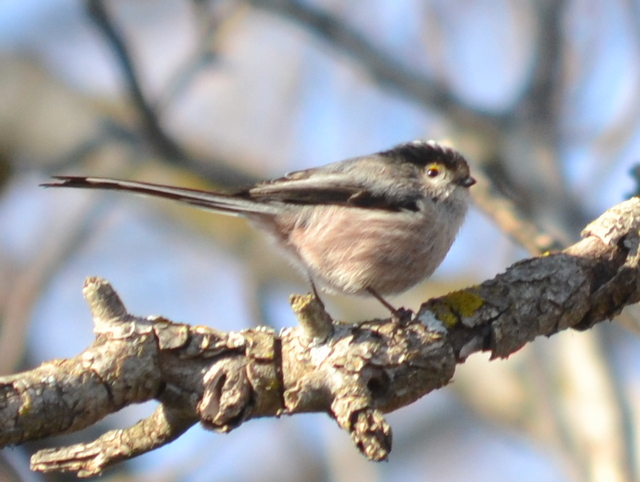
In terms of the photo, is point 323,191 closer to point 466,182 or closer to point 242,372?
point 466,182

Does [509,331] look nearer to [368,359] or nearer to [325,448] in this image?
[368,359]

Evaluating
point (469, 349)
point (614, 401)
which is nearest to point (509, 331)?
point (469, 349)

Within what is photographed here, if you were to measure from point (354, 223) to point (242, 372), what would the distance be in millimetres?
1336

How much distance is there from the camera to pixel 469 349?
254 centimetres

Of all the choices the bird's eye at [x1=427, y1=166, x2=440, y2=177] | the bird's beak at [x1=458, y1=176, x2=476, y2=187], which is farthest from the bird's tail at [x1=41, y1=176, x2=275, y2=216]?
the bird's beak at [x1=458, y1=176, x2=476, y2=187]

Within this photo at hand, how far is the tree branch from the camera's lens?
6.47ft

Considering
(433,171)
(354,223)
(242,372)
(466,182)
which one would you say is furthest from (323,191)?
(242,372)

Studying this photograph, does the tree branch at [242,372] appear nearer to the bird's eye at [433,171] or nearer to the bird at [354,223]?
the bird at [354,223]

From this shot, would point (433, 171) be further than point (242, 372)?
Yes

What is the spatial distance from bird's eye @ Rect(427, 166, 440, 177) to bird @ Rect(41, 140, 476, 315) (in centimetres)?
14

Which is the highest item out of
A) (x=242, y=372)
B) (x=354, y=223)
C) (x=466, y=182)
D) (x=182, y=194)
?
(x=466, y=182)

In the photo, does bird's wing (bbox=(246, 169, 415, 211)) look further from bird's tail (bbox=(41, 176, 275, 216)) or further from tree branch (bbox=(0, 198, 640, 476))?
tree branch (bbox=(0, 198, 640, 476))

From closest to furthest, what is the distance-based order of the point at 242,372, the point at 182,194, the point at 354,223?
the point at 242,372 → the point at 182,194 → the point at 354,223

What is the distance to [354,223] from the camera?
3.38 meters
